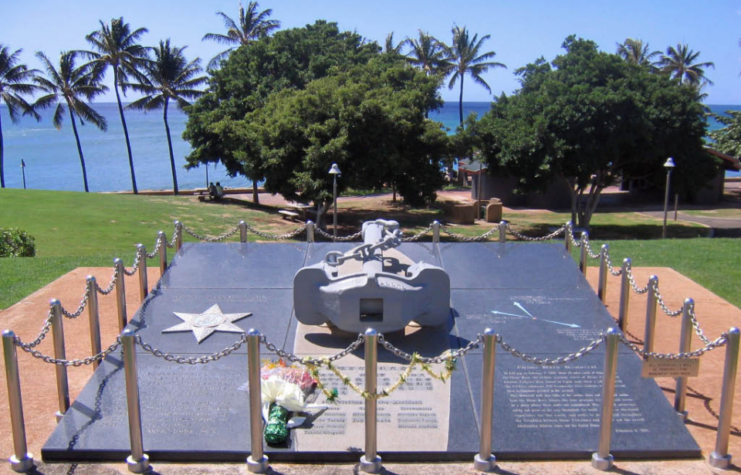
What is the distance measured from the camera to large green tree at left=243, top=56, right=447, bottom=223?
2209cm

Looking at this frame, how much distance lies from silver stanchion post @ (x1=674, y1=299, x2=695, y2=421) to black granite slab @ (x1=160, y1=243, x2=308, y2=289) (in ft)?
16.2

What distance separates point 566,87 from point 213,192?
60.3ft

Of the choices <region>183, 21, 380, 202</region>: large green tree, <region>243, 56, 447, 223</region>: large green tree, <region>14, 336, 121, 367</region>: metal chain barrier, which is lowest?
<region>14, 336, 121, 367</region>: metal chain barrier

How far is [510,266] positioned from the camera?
10008mm

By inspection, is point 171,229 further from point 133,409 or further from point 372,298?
point 133,409

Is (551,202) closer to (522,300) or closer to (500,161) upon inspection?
(500,161)

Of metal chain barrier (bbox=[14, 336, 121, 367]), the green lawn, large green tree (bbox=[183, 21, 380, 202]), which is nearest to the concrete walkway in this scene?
the green lawn

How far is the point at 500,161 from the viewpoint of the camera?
80.5 ft

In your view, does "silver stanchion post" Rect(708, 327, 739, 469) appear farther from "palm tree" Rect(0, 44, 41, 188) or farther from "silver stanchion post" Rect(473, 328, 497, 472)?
"palm tree" Rect(0, 44, 41, 188)

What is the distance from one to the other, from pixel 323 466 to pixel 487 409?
4.72ft

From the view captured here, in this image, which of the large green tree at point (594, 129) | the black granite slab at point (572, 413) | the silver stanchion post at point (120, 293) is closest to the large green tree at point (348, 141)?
the large green tree at point (594, 129)

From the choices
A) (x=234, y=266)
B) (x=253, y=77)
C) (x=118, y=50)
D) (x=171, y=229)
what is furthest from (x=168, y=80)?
(x=234, y=266)

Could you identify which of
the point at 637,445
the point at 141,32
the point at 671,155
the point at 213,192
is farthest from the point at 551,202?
the point at 637,445

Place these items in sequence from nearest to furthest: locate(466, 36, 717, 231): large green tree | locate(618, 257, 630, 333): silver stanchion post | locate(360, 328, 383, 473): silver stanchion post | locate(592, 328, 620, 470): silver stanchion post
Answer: locate(360, 328, 383, 473): silver stanchion post, locate(592, 328, 620, 470): silver stanchion post, locate(618, 257, 630, 333): silver stanchion post, locate(466, 36, 717, 231): large green tree
